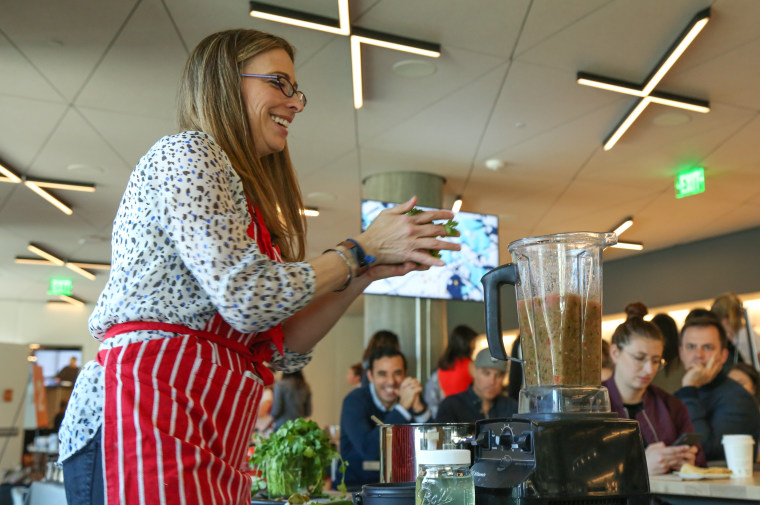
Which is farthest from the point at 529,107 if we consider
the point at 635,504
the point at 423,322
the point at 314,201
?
the point at 635,504

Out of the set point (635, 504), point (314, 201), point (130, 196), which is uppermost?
point (314, 201)

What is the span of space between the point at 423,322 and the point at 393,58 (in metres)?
2.97

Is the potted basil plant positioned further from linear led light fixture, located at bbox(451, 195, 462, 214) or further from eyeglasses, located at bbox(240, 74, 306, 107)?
linear led light fixture, located at bbox(451, 195, 462, 214)

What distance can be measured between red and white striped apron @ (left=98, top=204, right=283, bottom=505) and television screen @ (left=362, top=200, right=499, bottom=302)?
4.98 m

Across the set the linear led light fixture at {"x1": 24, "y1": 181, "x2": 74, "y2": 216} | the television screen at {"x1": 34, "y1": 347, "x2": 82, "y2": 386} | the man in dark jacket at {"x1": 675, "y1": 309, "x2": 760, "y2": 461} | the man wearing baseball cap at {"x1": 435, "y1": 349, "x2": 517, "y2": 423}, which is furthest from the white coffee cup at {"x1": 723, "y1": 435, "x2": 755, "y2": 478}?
the television screen at {"x1": 34, "y1": 347, "x2": 82, "y2": 386}

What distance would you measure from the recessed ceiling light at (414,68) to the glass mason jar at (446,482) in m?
4.13

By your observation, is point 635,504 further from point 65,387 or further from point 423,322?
point 65,387

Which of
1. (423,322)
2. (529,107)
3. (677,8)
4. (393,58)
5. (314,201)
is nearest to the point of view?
(677,8)

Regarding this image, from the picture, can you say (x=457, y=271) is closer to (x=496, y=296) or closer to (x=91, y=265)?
(x=496, y=296)

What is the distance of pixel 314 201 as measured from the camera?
8.13m

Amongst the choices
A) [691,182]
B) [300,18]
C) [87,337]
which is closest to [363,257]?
[300,18]

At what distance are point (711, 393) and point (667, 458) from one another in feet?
3.46

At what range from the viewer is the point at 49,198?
7.78 metres

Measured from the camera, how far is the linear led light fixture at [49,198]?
24.2 ft
